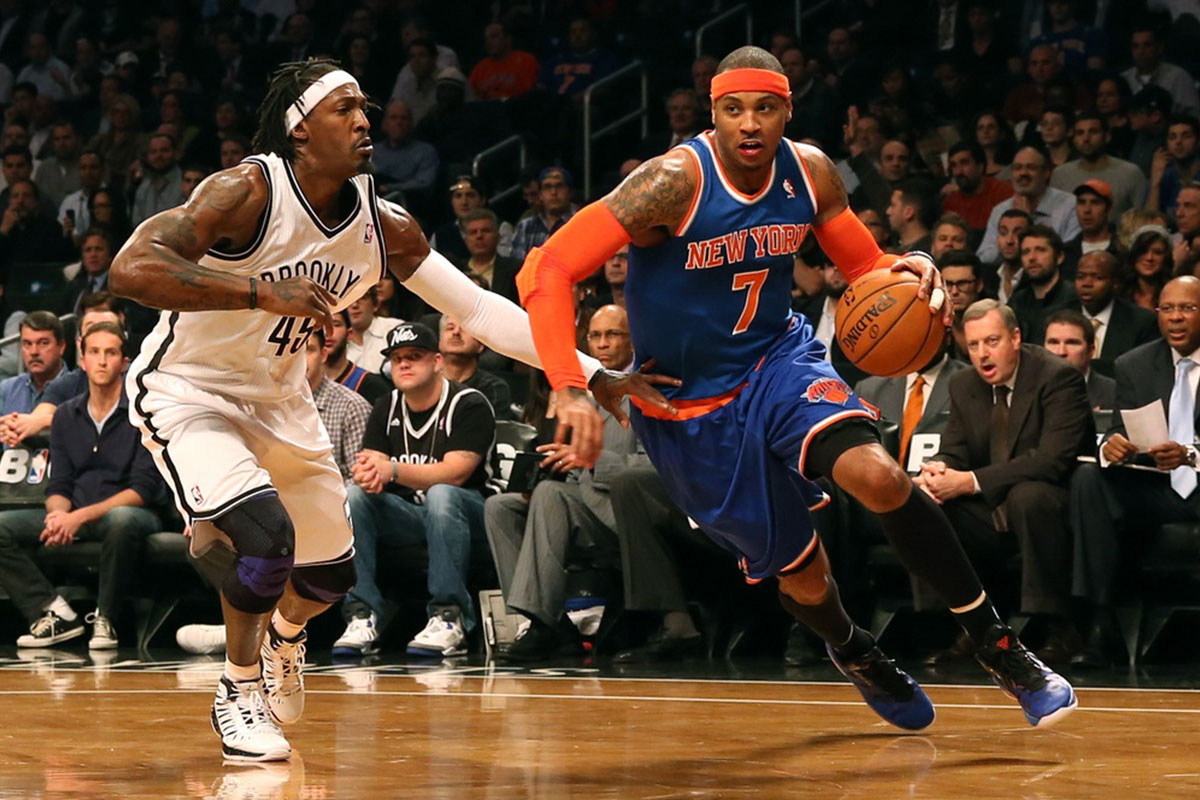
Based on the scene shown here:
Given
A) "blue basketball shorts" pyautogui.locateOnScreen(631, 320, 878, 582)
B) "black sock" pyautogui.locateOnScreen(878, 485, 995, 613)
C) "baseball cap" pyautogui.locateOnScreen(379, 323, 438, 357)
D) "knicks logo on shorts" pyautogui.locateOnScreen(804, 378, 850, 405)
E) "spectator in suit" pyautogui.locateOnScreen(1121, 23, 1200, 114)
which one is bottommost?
"black sock" pyautogui.locateOnScreen(878, 485, 995, 613)

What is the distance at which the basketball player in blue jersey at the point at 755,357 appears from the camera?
181 inches

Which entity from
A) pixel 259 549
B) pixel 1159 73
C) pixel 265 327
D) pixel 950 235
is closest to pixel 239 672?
pixel 259 549

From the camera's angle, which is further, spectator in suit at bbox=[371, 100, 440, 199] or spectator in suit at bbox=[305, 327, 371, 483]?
spectator in suit at bbox=[371, 100, 440, 199]

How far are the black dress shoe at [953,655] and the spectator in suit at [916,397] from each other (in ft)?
2.75

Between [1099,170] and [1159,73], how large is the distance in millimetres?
1406

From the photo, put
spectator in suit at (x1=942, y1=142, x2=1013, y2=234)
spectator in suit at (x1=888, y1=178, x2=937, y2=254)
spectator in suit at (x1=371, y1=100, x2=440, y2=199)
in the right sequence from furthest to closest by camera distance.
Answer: spectator in suit at (x1=371, y1=100, x2=440, y2=199) < spectator in suit at (x1=942, y1=142, x2=1013, y2=234) < spectator in suit at (x1=888, y1=178, x2=937, y2=254)

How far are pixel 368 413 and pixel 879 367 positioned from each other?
3.99 metres

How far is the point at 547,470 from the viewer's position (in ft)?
25.5

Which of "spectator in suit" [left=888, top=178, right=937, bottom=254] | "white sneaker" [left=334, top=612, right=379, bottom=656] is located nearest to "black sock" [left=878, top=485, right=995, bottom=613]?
"white sneaker" [left=334, top=612, right=379, bottom=656]

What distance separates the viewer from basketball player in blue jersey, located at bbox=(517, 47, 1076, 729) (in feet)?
15.1

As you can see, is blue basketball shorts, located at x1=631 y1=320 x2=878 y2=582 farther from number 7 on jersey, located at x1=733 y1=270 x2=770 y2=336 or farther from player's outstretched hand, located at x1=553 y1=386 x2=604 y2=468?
player's outstretched hand, located at x1=553 y1=386 x2=604 y2=468

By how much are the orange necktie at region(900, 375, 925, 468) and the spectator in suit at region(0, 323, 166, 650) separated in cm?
355

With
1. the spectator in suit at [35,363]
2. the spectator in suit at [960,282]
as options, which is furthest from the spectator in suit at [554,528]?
the spectator in suit at [35,363]

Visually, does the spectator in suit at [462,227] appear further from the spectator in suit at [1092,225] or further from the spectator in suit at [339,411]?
the spectator in suit at [1092,225]
